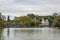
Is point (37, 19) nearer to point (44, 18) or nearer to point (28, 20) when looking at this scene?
point (44, 18)

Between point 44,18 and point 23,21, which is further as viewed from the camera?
point 44,18

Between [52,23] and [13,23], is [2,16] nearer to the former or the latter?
[13,23]

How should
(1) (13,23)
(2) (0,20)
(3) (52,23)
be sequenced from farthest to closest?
(3) (52,23), (1) (13,23), (2) (0,20)

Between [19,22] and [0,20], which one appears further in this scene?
[19,22]

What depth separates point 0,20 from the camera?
146 feet

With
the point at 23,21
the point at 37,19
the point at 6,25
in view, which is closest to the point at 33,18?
the point at 37,19

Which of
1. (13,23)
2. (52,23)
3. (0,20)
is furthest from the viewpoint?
(52,23)

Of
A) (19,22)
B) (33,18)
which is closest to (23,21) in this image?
(19,22)

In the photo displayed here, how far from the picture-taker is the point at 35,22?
5094cm

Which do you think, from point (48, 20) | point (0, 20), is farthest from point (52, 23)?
point (0, 20)

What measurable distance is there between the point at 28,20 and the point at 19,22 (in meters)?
2.02

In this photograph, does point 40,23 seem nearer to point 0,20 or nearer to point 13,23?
point 13,23

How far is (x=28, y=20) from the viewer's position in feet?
158

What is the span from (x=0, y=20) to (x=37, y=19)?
39.8 feet
